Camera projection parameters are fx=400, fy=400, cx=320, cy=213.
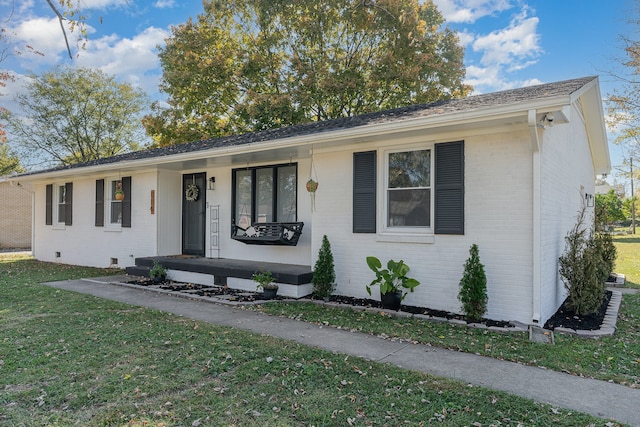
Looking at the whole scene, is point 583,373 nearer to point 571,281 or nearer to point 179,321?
point 571,281

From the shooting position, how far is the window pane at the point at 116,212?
446 inches

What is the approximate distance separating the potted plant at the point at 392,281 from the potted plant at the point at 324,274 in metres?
0.86

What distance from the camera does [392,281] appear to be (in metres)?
6.20

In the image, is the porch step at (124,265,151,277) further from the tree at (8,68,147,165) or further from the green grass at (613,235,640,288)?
the tree at (8,68,147,165)

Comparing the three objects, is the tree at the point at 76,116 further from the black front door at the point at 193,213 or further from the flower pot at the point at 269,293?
the flower pot at the point at 269,293

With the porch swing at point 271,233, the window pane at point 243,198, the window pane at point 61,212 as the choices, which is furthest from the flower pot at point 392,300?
the window pane at point 61,212

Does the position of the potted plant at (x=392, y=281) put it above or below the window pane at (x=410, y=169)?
below

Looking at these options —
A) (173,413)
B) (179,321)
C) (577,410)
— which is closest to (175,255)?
(179,321)

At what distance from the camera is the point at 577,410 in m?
3.00

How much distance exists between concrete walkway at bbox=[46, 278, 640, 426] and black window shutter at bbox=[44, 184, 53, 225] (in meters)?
9.77

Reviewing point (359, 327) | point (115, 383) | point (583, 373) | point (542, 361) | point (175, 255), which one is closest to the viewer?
point (115, 383)

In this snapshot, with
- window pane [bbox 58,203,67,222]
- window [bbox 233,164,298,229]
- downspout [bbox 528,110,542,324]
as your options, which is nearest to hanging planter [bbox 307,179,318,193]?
window [bbox 233,164,298,229]

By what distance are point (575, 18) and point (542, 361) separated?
11.2 metres

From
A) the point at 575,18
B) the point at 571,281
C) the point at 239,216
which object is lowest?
the point at 571,281
